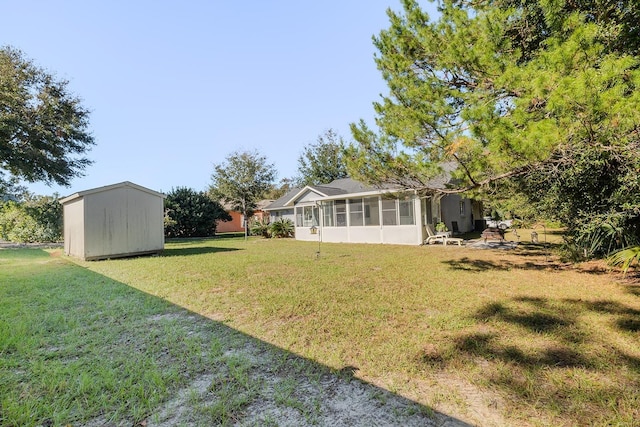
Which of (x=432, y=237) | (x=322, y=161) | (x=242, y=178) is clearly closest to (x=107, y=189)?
Result: (x=432, y=237)

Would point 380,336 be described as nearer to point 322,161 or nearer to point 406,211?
point 406,211

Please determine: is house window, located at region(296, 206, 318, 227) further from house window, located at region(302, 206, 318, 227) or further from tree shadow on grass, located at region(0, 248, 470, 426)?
tree shadow on grass, located at region(0, 248, 470, 426)

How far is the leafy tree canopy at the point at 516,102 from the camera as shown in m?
3.94

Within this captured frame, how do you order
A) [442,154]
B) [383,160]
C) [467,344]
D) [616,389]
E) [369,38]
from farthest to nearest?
[369,38], [383,160], [442,154], [467,344], [616,389]

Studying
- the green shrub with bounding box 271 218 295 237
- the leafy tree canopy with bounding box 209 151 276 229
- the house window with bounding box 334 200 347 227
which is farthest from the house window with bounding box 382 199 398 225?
the leafy tree canopy with bounding box 209 151 276 229

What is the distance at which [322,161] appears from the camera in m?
34.3

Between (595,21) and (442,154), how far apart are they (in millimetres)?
3313

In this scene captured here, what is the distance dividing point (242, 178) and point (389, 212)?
15.8 meters

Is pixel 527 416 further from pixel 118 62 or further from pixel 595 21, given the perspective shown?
pixel 118 62

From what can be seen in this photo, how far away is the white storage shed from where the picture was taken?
10727mm

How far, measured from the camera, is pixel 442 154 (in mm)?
5859

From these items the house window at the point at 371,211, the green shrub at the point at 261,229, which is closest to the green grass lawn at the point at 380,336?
the house window at the point at 371,211

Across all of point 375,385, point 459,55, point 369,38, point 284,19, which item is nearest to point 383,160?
point 459,55

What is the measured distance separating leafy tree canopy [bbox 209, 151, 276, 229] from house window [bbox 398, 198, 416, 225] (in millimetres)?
15157
